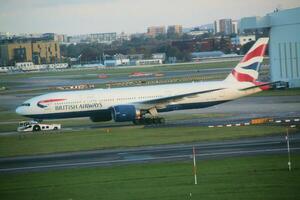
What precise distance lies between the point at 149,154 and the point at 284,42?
5476 centimetres

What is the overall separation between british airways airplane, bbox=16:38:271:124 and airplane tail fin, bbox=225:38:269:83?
2.01 meters

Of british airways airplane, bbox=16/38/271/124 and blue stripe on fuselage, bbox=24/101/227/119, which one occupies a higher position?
british airways airplane, bbox=16/38/271/124

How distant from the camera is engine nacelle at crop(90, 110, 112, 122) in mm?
61191

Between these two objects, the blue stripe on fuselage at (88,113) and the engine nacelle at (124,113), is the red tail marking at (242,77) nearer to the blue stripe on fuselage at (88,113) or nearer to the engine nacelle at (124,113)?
the blue stripe on fuselage at (88,113)

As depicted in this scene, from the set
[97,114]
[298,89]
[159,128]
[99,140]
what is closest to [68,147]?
[99,140]

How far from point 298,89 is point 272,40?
8.70 meters

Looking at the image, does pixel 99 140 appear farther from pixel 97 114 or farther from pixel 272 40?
pixel 272 40

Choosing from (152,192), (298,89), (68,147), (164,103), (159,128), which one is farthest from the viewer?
(298,89)

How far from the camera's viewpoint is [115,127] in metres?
58.2

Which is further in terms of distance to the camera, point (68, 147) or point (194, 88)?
point (194, 88)

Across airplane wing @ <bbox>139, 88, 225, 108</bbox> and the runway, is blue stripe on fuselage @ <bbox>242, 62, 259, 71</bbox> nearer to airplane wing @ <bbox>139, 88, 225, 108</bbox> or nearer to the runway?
airplane wing @ <bbox>139, 88, 225, 108</bbox>

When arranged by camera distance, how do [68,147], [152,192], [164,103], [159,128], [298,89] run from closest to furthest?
[152,192] → [68,147] → [159,128] → [164,103] → [298,89]

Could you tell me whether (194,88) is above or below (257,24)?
below

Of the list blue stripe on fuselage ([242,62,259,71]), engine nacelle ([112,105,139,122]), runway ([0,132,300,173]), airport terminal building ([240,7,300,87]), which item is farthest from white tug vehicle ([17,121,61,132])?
airport terminal building ([240,7,300,87])
